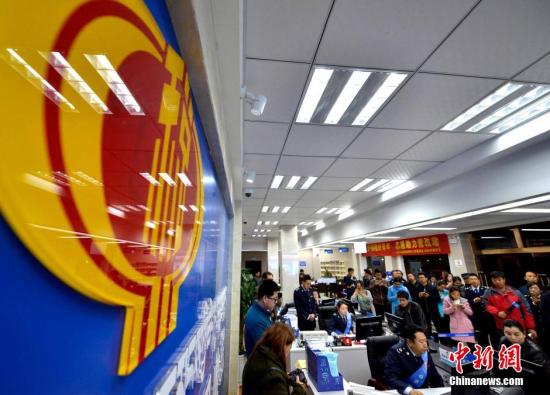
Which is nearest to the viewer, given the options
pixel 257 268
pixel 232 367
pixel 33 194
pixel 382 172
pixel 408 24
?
pixel 33 194

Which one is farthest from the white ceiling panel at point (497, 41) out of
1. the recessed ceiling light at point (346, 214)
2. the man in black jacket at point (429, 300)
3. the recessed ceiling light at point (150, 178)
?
the recessed ceiling light at point (346, 214)

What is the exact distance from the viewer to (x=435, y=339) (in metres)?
5.80

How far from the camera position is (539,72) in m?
1.98

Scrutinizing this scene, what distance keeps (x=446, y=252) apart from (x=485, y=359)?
7238mm

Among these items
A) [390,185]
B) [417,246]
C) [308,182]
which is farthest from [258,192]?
[417,246]

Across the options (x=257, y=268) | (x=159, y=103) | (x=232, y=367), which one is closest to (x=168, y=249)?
(x=159, y=103)

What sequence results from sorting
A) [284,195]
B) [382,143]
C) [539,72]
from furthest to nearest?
[284,195]
[382,143]
[539,72]

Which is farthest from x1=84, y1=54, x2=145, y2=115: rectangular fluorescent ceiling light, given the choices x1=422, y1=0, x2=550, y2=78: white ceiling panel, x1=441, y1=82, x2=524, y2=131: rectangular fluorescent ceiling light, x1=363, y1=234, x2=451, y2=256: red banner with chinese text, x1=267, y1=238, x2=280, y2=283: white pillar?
x1=267, y1=238, x2=280, y2=283: white pillar

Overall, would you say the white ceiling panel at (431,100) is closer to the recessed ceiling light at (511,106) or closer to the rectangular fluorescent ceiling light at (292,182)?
the recessed ceiling light at (511,106)

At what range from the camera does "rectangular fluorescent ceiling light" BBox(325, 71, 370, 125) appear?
1.99 m

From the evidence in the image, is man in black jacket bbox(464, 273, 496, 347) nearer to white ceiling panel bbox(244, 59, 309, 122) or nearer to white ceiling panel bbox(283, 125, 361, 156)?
white ceiling panel bbox(283, 125, 361, 156)

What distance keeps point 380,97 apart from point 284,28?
1.13m

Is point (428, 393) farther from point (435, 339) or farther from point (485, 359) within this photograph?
point (435, 339)

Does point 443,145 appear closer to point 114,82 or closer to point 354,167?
point 354,167
